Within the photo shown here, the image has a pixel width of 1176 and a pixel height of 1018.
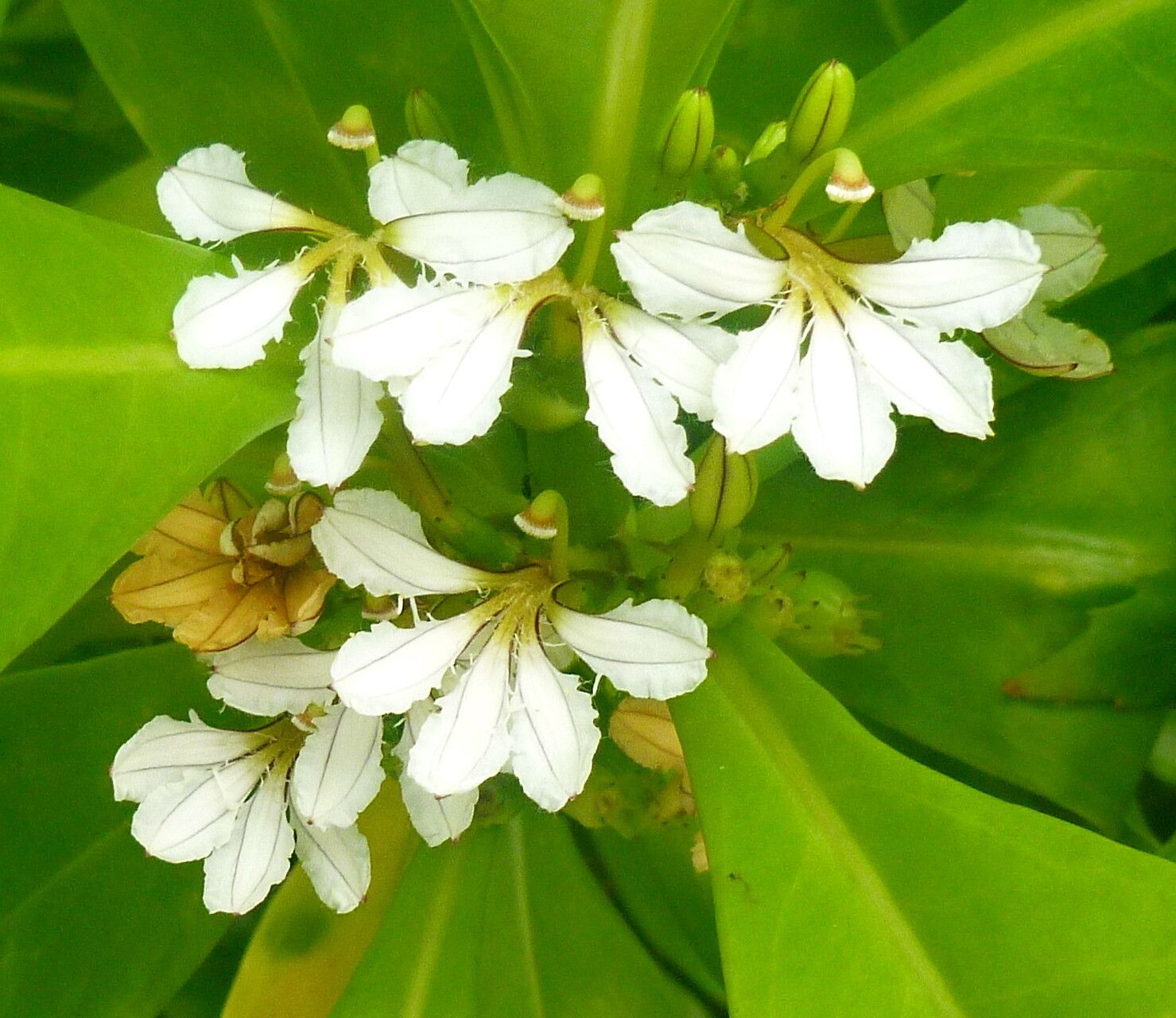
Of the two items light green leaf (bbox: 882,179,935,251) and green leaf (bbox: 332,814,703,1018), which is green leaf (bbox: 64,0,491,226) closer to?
light green leaf (bbox: 882,179,935,251)

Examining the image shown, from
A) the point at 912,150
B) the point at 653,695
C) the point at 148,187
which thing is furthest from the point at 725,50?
the point at 653,695

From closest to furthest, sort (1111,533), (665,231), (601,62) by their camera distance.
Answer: (665,231) → (601,62) → (1111,533)

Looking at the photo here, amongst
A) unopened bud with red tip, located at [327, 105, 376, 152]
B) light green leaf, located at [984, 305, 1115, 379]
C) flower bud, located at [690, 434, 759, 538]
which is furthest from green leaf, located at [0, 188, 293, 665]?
light green leaf, located at [984, 305, 1115, 379]

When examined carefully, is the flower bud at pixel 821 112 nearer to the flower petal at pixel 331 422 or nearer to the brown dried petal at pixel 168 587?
the flower petal at pixel 331 422

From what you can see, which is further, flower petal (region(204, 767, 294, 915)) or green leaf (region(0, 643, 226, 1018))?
green leaf (region(0, 643, 226, 1018))

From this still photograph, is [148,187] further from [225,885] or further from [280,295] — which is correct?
[225,885]

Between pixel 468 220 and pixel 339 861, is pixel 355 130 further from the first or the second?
pixel 339 861
